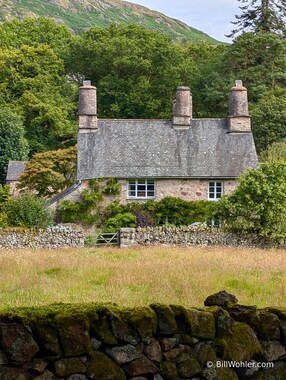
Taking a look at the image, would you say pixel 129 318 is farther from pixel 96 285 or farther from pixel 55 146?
pixel 55 146

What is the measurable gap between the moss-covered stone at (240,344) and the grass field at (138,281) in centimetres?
453

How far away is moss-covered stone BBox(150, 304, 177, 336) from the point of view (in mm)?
7555

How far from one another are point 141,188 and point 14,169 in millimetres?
19473

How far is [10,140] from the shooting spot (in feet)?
217

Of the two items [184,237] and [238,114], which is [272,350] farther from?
[238,114]

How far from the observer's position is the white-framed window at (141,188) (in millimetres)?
46375

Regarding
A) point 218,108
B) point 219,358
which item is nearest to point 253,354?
point 219,358

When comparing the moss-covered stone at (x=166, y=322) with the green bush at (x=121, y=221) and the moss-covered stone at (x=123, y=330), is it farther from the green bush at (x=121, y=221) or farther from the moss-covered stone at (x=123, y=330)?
the green bush at (x=121, y=221)

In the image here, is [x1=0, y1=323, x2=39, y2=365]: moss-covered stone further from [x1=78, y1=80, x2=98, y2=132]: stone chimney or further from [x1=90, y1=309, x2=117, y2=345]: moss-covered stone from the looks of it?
[x1=78, y1=80, x2=98, y2=132]: stone chimney

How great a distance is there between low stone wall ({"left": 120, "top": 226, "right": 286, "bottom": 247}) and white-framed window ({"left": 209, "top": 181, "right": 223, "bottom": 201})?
1245 cm

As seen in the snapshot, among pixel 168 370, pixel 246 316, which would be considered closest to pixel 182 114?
pixel 246 316

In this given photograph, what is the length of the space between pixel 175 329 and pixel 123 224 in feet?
117

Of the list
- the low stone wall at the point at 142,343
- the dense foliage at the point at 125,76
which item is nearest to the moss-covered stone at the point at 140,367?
the low stone wall at the point at 142,343

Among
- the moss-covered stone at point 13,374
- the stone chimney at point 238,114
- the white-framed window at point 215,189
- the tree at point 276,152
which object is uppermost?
the stone chimney at point 238,114
